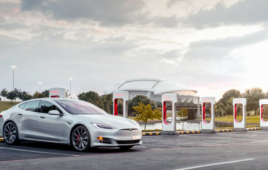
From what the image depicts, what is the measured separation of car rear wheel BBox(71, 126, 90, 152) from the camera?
8844 millimetres

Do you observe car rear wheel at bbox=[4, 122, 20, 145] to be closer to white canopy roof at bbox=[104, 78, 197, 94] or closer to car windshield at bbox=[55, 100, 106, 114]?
car windshield at bbox=[55, 100, 106, 114]

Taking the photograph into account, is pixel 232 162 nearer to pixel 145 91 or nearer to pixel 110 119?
pixel 110 119

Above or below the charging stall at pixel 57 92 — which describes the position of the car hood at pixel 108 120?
below

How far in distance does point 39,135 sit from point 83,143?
1.61m

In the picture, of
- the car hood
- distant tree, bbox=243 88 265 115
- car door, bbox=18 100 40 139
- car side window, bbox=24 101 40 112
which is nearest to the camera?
the car hood

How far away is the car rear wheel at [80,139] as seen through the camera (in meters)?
8.84

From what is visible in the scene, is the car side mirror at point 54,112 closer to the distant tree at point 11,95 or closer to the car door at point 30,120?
the car door at point 30,120

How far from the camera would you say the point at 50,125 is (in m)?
9.54

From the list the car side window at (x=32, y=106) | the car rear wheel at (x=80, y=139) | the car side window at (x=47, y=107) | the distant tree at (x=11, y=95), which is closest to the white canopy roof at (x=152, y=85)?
the distant tree at (x=11, y=95)

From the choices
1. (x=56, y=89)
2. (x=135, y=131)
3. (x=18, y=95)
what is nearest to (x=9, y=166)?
(x=135, y=131)

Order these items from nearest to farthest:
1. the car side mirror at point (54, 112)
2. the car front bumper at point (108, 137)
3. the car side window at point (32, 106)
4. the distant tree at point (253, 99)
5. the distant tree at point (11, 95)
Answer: the car front bumper at point (108, 137) < the car side mirror at point (54, 112) < the car side window at point (32, 106) < the distant tree at point (253, 99) < the distant tree at point (11, 95)

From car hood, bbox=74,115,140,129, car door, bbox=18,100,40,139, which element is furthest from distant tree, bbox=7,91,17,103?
car hood, bbox=74,115,140,129

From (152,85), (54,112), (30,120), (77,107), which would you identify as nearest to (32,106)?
(30,120)

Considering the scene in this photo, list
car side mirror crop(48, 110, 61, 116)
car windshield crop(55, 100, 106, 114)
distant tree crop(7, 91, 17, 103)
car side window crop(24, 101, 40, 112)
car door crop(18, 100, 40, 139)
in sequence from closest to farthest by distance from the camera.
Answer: car side mirror crop(48, 110, 61, 116) → car windshield crop(55, 100, 106, 114) → car door crop(18, 100, 40, 139) → car side window crop(24, 101, 40, 112) → distant tree crop(7, 91, 17, 103)
